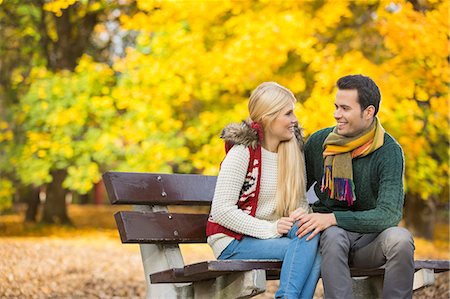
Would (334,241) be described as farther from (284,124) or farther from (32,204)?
(32,204)

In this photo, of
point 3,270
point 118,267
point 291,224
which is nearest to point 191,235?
point 291,224

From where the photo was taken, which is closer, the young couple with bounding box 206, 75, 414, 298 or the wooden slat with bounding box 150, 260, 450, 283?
the wooden slat with bounding box 150, 260, 450, 283

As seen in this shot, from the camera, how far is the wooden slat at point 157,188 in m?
4.48

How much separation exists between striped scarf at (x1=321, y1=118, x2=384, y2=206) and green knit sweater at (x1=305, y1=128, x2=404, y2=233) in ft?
0.16

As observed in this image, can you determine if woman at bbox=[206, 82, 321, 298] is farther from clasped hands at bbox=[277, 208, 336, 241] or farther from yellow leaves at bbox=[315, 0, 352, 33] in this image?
yellow leaves at bbox=[315, 0, 352, 33]

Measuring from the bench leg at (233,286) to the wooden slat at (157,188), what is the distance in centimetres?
50

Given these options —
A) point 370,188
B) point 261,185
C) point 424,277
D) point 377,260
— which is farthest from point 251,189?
point 424,277

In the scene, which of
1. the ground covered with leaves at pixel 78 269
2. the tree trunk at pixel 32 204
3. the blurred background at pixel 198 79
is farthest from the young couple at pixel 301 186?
the tree trunk at pixel 32 204

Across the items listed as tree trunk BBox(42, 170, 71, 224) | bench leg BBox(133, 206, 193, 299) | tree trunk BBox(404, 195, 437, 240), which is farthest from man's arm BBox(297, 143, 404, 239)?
tree trunk BBox(42, 170, 71, 224)

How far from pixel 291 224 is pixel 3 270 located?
212 inches

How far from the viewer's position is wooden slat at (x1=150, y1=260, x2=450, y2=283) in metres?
3.79

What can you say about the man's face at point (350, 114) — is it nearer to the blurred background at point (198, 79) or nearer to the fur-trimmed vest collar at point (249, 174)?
the fur-trimmed vest collar at point (249, 174)

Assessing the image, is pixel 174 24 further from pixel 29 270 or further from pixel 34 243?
pixel 29 270

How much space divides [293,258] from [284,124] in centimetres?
70
